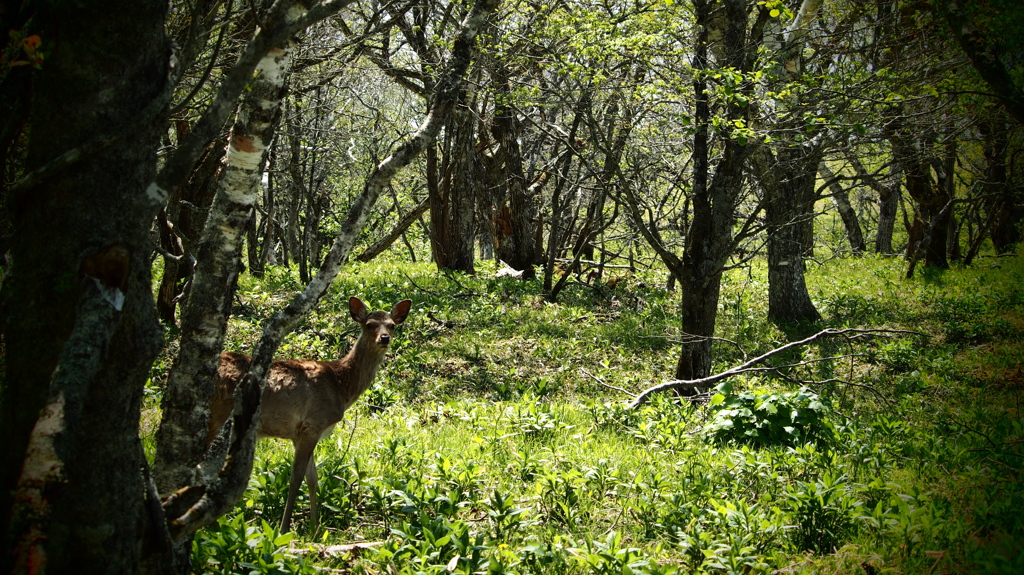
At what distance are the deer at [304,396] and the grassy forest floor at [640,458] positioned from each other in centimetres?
27

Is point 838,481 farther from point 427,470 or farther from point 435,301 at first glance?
point 435,301

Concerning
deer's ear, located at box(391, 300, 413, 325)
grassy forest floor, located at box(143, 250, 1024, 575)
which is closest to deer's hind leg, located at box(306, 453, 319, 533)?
grassy forest floor, located at box(143, 250, 1024, 575)

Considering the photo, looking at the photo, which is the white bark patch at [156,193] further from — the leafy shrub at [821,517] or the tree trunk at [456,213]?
the tree trunk at [456,213]

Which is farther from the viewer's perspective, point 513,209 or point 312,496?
point 513,209

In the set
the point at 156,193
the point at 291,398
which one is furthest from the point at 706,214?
the point at 156,193

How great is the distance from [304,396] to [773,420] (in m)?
4.58

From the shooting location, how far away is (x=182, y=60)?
356cm

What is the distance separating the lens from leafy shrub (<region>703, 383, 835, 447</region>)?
22.0 ft

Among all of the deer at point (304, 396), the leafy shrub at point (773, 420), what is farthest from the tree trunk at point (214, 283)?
the leafy shrub at point (773, 420)

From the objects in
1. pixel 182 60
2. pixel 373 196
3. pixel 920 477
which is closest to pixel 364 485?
pixel 373 196

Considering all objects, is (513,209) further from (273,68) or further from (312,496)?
(273,68)

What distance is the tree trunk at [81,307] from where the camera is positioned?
2520 millimetres

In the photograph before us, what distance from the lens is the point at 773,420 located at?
6.87 m

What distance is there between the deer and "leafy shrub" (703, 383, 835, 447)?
3586 millimetres
